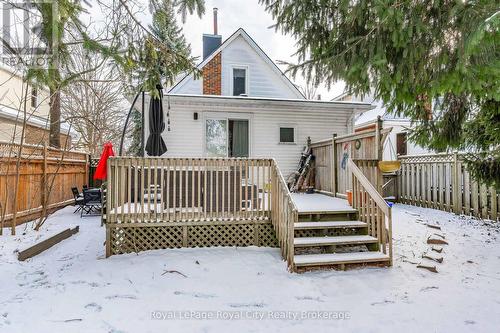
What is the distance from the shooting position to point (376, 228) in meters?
5.28

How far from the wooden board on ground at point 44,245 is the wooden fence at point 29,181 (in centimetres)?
101

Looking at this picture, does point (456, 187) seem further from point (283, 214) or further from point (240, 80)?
point (240, 80)

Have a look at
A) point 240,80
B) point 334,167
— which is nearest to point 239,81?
point 240,80

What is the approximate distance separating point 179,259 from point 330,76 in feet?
12.0

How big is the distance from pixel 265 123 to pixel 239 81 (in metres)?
3.16

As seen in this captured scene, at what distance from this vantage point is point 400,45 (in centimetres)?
337

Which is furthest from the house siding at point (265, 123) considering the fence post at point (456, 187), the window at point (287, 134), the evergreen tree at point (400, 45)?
the evergreen tree at point (400, 45)

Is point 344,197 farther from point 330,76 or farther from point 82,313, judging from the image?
point 82,313

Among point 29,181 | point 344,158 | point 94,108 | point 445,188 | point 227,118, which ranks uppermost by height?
point 94,108

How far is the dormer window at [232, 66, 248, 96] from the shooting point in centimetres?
1216

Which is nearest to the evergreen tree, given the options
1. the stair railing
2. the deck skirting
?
the stair railing

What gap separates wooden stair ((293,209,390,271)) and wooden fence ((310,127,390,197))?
3.60 ft

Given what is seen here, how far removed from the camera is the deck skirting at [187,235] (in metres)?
5.31

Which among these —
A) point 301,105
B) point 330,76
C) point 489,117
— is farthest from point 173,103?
point 489,117
